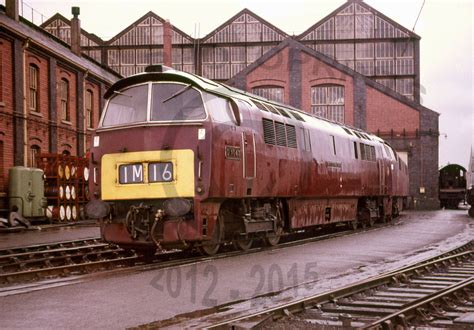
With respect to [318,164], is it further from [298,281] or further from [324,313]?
[324,313]

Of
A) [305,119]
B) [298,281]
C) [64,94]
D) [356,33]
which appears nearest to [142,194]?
[298,281]

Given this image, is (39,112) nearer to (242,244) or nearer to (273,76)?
(242,244)

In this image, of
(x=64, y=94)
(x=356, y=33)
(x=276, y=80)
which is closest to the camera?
(x=64, y=94)

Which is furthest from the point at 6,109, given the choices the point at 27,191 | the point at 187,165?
the point at 187,165

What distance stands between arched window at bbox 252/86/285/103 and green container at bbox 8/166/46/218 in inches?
893

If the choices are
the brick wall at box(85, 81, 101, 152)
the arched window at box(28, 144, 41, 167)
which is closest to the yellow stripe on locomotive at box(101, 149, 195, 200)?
the arched window at box(28, 144, 41, 167)

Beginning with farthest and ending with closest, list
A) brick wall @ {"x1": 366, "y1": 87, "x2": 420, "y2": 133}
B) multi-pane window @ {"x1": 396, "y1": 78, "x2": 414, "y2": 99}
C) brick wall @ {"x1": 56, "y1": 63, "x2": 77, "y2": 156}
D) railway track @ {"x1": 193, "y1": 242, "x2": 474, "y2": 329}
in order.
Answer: multi-pane window @ {"x1": 396, "y1": 78, "x2": 414, "y2": 99} < brick wall @ {"x1": 366, "y1": 87, "x2": 420, "y2": 133} < brick wall @ {"x1": 56, "y1": 63, "x2": 77, "y2": 156} < railway track @ {"x1": 193, "y1": 242, "x2": 474, "y2": 329}

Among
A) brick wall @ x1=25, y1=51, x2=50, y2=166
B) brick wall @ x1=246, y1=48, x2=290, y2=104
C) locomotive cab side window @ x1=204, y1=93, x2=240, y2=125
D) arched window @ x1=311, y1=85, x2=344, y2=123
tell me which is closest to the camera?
locomotive cab side window @ x1=204, y1=93, x2=240, y2=125

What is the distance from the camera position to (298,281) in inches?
364

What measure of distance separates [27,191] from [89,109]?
9310 mm

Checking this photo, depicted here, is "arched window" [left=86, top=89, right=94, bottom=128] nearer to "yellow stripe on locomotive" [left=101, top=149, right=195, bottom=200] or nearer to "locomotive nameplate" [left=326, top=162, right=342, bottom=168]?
"locomotive nameplate" [left=326, top=162, right=342, bottom=168]

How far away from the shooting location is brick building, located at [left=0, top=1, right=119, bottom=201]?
23047mm

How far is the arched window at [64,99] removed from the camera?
28.2 m

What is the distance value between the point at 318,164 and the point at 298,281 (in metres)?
7.35
